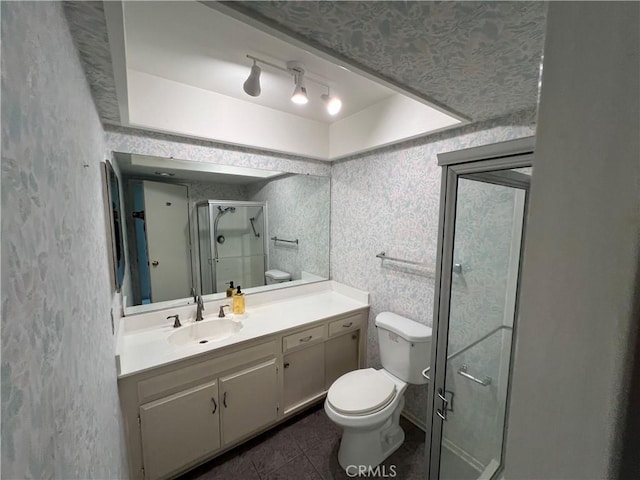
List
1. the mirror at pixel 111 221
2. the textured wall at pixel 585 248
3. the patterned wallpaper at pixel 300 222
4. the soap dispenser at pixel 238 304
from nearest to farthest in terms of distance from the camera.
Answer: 1. the textured wall at pixel 585 248
2. the mirror at pixel 111 221
3. the soap dispenser at pixel 238 304
4. the patterned wallpaper at pixel 300 222

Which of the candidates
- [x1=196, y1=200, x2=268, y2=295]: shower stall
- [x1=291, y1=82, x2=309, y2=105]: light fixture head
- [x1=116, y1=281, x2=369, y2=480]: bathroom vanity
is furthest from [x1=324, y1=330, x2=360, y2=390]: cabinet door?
[x1=291, y1=82, x2=309, y2=105]: light fixture head

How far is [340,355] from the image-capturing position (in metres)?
2.07

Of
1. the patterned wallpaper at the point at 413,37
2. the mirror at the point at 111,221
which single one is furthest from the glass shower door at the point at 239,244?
the patterned wallpaper at the point at 413,37

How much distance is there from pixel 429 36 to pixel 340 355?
2.02 meters

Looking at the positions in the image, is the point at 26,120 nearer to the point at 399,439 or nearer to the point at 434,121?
the point at 434,121

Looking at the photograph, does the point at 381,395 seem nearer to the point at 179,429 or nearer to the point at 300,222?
the point at 179,429

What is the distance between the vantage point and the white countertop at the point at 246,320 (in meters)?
1.36

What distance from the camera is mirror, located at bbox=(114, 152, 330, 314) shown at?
1724 mm

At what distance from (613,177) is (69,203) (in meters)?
0.91

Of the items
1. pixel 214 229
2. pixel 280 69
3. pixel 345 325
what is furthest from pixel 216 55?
pixel 345 325

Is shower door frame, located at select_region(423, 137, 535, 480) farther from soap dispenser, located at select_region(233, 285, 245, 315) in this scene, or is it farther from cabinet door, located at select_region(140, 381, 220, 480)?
soap dispenser, located at select_region(233, 285, 245, 315)

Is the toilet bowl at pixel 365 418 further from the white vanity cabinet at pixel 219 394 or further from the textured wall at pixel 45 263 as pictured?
the textured wall at pixel 45 263

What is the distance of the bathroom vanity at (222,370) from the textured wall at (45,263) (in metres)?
0.60

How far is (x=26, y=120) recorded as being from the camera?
386mm
